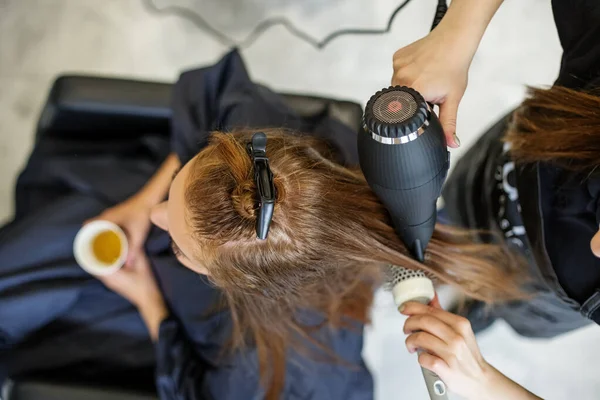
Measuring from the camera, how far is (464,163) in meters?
0.96

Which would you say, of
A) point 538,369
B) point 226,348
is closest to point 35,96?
point 226,348

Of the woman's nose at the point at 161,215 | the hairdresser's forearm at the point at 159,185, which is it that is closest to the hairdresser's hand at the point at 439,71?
the woman's nose at the point at 161,215

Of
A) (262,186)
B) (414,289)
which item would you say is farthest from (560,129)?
(262,186)

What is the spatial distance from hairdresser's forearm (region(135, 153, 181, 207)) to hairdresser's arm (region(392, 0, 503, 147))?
17.6 inches

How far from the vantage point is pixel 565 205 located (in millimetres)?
680

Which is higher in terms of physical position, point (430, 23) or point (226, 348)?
point (430, 23)

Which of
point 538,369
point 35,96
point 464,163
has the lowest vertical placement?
point 538,369

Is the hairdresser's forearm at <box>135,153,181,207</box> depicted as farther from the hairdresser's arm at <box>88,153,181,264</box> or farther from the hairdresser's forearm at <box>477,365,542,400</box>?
the hairdresser's forearm at <box>477,365,542,400</box>

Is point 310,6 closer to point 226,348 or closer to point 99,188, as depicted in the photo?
point 99,188

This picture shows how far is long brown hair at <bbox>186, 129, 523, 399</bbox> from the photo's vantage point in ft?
1.90

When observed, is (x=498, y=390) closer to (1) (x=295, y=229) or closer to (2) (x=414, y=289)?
(2) (x=414, y=289)

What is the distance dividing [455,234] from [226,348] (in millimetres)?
393

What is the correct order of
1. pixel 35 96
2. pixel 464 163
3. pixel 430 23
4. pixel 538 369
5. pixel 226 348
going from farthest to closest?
pixel 35 96
pixel 538 369
pixel 464 163
pixel 226 348
pixel 430 23

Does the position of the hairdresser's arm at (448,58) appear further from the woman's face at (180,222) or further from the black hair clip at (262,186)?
the woman's face at (180,222)
